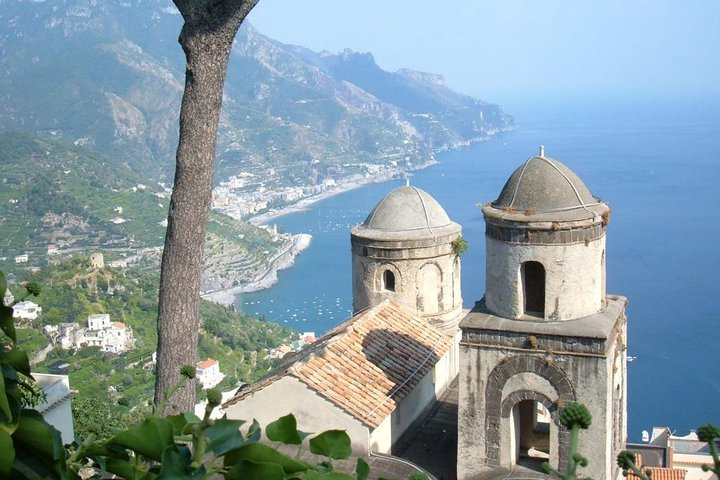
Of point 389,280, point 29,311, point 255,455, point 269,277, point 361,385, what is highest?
point 255,455

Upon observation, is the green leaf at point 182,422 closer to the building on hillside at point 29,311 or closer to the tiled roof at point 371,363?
the tiled roof at point 371,363

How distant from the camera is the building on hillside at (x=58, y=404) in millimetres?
14595

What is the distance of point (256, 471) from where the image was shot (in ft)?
6.70

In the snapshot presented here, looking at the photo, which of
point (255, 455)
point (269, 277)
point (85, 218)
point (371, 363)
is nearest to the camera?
point (255, 455)

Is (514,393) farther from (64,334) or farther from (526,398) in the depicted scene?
(64,334)

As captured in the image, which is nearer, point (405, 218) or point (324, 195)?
point (405, 218)

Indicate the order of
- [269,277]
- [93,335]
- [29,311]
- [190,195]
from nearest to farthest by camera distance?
[190,195]
[93,335]
[29,311]
[269,277]

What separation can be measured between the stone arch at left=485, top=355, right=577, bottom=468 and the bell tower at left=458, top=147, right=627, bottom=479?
1 centimetres

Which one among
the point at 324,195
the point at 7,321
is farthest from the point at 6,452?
the point at 324,195

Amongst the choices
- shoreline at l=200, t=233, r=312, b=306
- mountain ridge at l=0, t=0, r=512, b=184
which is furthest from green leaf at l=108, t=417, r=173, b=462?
mountain ridge at l=0, t=0, r=512, b=184

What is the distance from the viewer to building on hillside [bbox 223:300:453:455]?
921cm

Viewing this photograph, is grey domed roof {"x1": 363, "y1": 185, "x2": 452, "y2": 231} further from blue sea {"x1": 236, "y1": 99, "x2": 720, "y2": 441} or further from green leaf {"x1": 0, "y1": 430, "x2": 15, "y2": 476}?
blue sea {"x1": 236, "y1": 99, "x2": 720, "y2": 441}

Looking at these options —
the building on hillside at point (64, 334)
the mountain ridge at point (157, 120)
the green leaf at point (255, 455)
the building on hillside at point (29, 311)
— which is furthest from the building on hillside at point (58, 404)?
the mountain ridge at point (157, 120)

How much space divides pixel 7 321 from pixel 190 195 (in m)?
4.39
